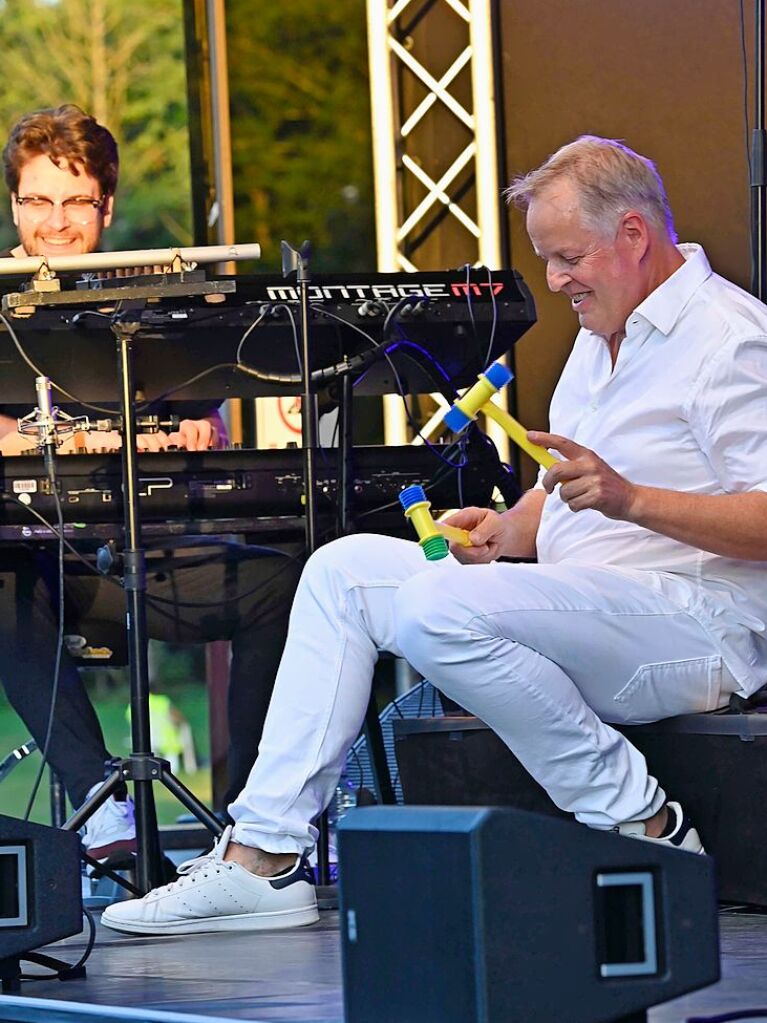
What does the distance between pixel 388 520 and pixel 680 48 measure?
5.91ft

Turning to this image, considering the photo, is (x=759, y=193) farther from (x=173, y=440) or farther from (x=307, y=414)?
(x=173, y=440)

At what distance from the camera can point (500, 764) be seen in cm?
240

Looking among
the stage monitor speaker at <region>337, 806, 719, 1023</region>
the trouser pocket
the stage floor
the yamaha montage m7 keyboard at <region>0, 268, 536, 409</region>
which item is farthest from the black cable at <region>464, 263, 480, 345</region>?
the stage monitor speaker at <region>337, 806, 719, 1023</region>

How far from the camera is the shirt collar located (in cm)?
228

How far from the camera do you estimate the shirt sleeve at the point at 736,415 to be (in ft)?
7.06

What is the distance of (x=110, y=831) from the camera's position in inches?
107

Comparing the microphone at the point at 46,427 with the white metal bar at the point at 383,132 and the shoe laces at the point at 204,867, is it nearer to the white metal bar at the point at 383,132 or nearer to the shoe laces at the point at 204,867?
the shoe laces at the point at 204,867

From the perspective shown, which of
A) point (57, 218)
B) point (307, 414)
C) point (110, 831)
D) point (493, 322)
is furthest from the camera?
point (57, 218)

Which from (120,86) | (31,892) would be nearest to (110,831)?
(31,892)

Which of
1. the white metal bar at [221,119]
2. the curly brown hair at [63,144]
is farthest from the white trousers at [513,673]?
the white metal bar at [221,119]

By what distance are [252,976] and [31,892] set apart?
0.28 metres

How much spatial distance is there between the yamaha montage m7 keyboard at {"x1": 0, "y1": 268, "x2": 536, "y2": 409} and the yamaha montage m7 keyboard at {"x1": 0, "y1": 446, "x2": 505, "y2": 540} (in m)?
Answer: 0.14

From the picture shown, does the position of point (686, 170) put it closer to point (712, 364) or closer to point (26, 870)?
point (712, 364)

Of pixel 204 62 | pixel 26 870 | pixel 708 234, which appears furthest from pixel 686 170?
pixel 26 870
